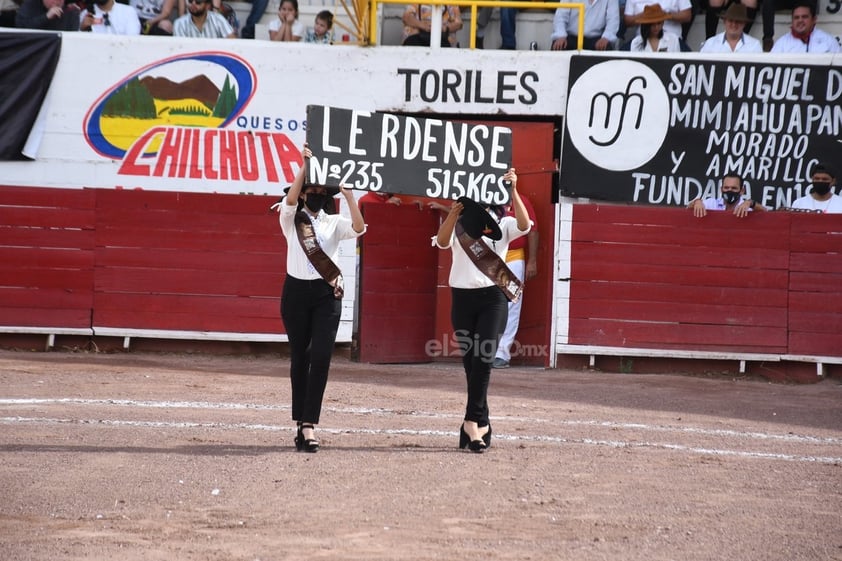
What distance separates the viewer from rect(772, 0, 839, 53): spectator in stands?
45.6ft

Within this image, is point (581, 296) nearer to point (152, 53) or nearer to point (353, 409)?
point (353, 409)

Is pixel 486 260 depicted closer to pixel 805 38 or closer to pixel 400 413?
pixel 400 413

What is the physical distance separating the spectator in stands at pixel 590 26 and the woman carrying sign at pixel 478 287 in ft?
21.7

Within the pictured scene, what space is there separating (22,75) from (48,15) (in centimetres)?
89

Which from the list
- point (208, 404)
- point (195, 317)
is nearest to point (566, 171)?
point (195, 317)

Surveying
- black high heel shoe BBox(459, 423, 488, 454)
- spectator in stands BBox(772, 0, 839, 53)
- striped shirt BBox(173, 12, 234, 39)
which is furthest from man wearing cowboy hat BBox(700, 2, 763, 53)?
black high heel shoe BBox(459, 423, 488, 454)

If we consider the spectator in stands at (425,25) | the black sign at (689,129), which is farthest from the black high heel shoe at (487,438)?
the spectator in stands at (425,25)

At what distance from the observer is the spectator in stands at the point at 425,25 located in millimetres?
14281

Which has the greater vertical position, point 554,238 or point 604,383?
point 554,238

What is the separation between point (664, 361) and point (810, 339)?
1.50 m

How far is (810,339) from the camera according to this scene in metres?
13.3

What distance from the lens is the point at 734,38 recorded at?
13922 mm

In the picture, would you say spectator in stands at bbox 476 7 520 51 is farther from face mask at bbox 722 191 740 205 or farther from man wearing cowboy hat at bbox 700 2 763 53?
face mask at bbox 722 191 740 205

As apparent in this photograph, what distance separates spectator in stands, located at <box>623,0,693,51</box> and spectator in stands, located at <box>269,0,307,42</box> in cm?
374
